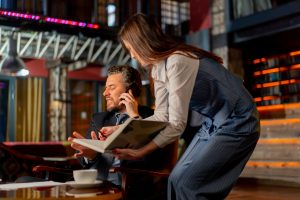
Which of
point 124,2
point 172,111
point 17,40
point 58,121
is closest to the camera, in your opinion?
point 172,111

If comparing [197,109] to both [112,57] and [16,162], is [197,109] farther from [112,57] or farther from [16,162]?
[112,57]

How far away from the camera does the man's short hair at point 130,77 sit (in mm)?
2471

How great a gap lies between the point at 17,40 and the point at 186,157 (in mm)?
6274

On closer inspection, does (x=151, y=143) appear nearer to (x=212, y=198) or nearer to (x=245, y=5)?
(x=212, y=198)

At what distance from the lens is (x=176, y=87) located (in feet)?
4.89

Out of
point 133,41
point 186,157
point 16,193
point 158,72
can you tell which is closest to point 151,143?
point 186,157

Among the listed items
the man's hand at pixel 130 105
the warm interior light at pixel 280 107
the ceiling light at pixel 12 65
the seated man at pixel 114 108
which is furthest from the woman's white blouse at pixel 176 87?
the warm interior light at pixel 280 107

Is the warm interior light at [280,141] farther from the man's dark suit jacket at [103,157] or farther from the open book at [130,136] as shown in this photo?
the open book at [130,136]

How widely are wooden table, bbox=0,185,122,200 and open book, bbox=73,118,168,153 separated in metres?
0.17

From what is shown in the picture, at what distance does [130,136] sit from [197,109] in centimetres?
30

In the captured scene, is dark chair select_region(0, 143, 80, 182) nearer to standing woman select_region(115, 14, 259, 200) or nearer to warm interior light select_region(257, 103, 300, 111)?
standing woman select_region(115, 14, 259, 200)

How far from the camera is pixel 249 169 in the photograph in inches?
285

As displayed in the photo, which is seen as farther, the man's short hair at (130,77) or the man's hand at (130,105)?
the man's short hair at (130,77)

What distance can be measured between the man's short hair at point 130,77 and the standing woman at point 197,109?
2.75 feet
